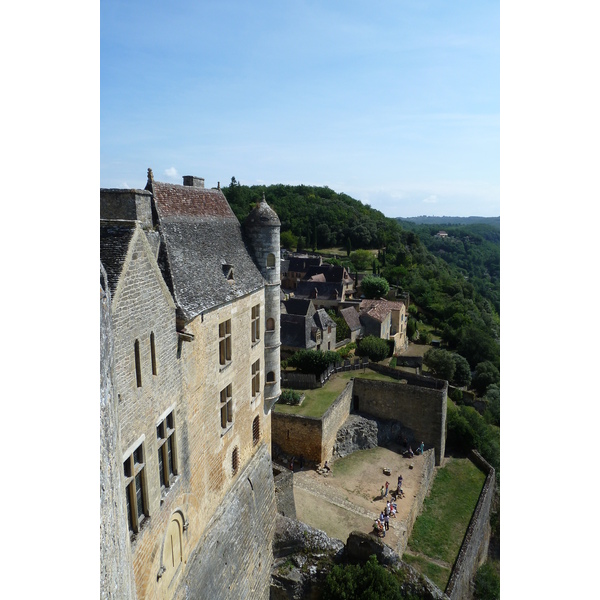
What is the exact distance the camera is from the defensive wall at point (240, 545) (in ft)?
40.8

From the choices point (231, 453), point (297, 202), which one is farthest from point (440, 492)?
point (297, 202)

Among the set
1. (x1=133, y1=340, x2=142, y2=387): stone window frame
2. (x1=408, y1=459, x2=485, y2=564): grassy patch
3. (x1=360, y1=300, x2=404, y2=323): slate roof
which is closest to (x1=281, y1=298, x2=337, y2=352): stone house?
(x1=360, y1=300, x2=404, y2=323): slate roof

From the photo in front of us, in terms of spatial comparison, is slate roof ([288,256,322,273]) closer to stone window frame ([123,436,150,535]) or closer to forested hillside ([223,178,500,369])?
forested hillside ([223,178,500,369])

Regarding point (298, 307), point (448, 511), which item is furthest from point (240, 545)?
point (298, 307)

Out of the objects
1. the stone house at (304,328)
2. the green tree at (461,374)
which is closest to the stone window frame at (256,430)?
the stone house at (304,328)

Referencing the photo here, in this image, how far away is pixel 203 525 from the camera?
42.0 feet

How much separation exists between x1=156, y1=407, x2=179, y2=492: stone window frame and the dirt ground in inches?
515

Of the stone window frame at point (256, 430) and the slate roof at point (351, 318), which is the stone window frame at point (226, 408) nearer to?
Result: the stone window frame at point (256, 430)

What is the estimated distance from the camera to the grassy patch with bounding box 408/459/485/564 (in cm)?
2342

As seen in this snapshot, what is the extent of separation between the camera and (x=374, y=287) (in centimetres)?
6600

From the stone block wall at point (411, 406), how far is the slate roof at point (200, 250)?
65.1 ft

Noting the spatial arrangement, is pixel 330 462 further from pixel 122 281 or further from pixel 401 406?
pixel 122 281

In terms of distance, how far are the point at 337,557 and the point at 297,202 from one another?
97.6 m

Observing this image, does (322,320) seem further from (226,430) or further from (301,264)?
(226,430)
